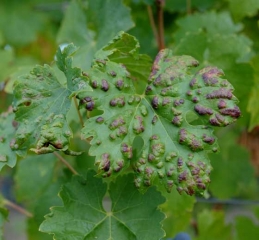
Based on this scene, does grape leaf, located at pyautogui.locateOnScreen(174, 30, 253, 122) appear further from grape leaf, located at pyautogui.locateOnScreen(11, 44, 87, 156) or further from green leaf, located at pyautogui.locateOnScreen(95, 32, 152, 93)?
grape leaf, located at pyautogui.locateOnScreen(11, 44, 87, 156)

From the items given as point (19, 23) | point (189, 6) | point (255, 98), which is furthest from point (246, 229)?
point (19, 23)

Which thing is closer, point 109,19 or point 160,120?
point 160,120

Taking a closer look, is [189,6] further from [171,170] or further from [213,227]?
→ [171,170]

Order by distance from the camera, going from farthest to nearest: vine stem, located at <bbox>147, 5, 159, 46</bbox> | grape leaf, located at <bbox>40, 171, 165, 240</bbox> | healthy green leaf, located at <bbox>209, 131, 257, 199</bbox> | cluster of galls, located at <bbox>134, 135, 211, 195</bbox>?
healthy green leaf, located at <bbox>209, 131, 257, 199</bbox> → vine stem, located at <bbox>147, 5, 159, 46</bbox> → grape leaf, located at <bbox>40, 171, 165, 240</bbox> → cluster of galls, located at <bbox>134, 135, 211, 195</bbox>

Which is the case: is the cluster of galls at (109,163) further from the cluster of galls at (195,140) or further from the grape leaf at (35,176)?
the grape leaf at (35,176)

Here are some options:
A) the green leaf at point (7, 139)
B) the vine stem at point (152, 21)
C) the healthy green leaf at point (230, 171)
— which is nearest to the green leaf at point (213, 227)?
the healthy green leaf at point (230, 171)

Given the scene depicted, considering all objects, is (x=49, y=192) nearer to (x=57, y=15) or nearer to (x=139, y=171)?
(x=139, y=171)

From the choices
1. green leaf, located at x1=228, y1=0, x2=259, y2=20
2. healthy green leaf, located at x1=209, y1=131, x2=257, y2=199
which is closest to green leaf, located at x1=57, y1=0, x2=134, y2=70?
green leaf, located at x1=228, y1=0, x2=259, y2=20
